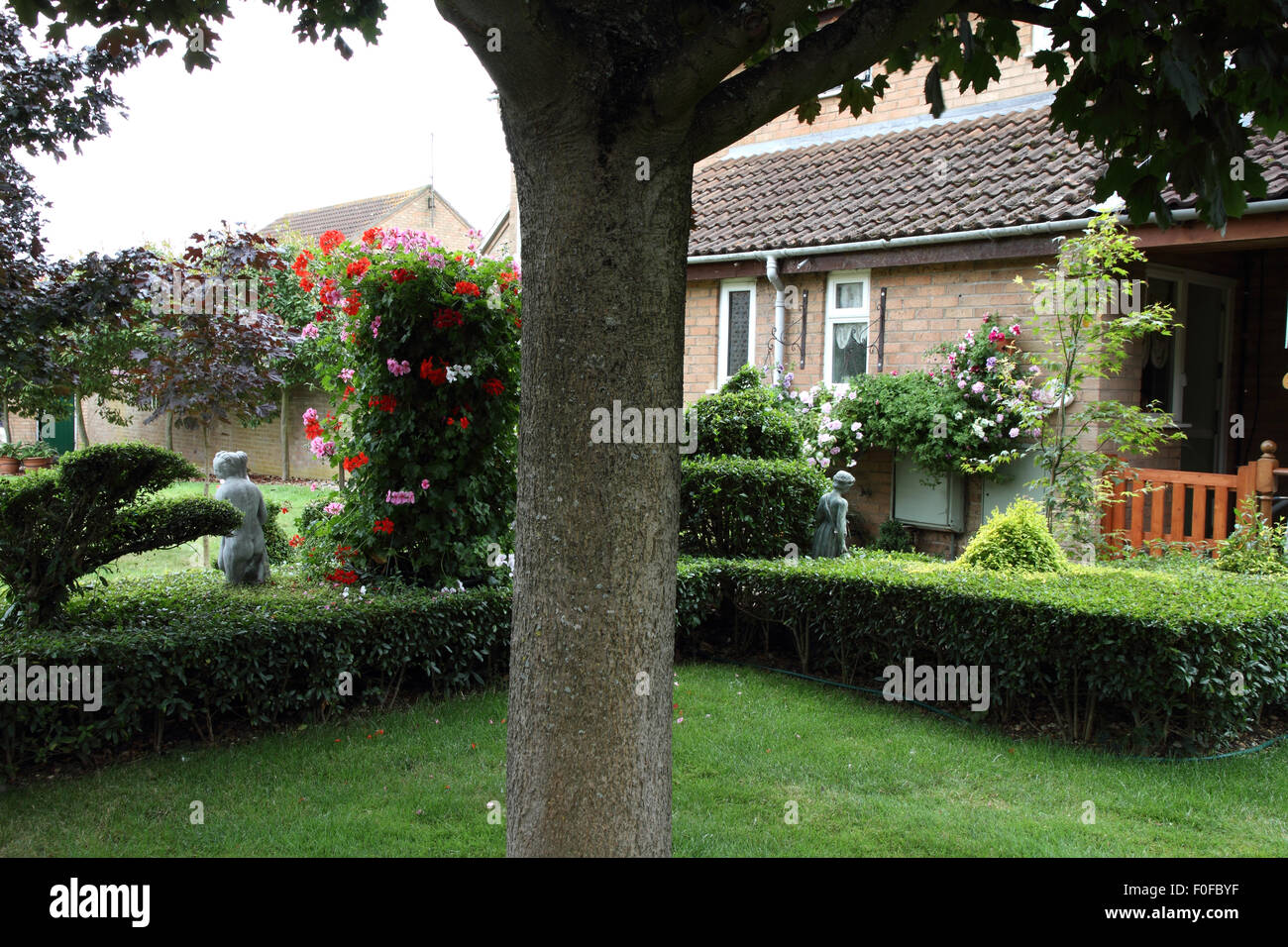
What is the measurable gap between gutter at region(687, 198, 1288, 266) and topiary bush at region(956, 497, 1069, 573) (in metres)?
3.19

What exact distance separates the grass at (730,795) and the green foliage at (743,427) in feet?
10.7

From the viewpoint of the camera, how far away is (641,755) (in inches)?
112

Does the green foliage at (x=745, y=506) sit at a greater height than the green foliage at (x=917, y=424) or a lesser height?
lesser

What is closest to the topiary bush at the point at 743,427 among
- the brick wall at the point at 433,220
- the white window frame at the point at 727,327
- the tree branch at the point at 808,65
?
the white window frame at the point at 727,327

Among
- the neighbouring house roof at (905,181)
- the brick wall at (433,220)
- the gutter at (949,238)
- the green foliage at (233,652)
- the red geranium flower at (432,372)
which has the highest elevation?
the brick wall at (433,220)

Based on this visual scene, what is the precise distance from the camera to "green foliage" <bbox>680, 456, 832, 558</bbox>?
8.44m

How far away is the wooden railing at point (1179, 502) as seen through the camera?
867 cm

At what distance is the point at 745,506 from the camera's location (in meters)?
8.53

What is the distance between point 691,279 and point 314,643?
9561 mm

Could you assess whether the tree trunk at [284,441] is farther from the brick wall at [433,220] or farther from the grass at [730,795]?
the grass at [730,795]

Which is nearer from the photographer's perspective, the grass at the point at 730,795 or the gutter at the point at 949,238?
the grass at the point at 730,795

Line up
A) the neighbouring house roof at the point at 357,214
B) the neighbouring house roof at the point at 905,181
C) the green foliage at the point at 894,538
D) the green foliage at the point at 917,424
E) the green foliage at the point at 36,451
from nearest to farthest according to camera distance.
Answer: the green foliage at the point at 917,424 < the neighbouring house roof at the point at 905,181 < the green foliage at the point at 894,538 < the green foliage at the point at 36,451 < the neighbouring house roof at the point at 357,214

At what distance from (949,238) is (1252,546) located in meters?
4.61

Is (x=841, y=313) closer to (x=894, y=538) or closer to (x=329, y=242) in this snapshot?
(x=894, y=538)
